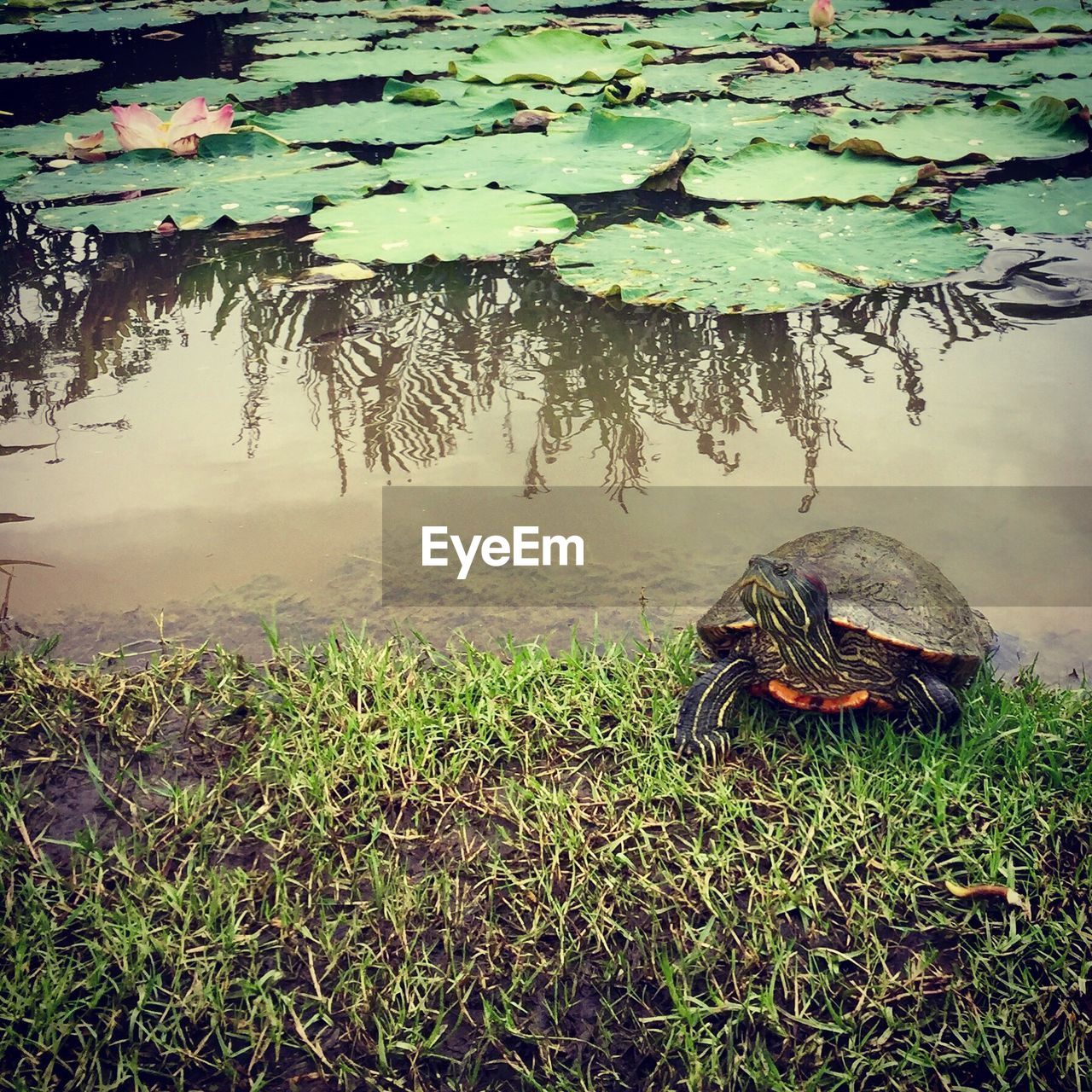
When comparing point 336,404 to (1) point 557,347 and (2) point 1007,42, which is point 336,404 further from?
(2) point 1007,42

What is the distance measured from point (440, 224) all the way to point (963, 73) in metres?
3.83

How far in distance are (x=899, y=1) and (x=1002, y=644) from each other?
7.84 m

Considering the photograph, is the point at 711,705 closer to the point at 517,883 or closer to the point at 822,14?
the point at 517,883

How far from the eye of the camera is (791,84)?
6.09m

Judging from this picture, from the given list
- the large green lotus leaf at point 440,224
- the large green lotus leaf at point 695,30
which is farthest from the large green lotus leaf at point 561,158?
the large green lotus leaf at point 695,30

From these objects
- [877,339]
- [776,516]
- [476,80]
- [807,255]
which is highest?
[476,80]

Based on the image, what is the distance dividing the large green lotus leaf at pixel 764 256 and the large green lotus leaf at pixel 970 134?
0.72 meters

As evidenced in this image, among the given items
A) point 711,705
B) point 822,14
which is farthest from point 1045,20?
point 711,705

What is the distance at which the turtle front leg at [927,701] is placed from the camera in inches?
86.5

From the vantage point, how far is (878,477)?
3107 mm

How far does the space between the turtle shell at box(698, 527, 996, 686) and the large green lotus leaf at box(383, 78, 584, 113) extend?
13.9 ft

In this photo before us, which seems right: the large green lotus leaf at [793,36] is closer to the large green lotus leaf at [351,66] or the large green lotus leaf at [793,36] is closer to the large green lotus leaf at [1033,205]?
the large green lotus leaf at [351,66]

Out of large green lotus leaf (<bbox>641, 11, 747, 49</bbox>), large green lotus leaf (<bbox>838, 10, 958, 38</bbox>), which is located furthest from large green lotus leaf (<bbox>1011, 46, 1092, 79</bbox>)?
large green lotus leaf (<bbox>641, 11, 747, 49</bbox>)

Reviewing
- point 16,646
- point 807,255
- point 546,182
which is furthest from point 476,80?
point 16,646
